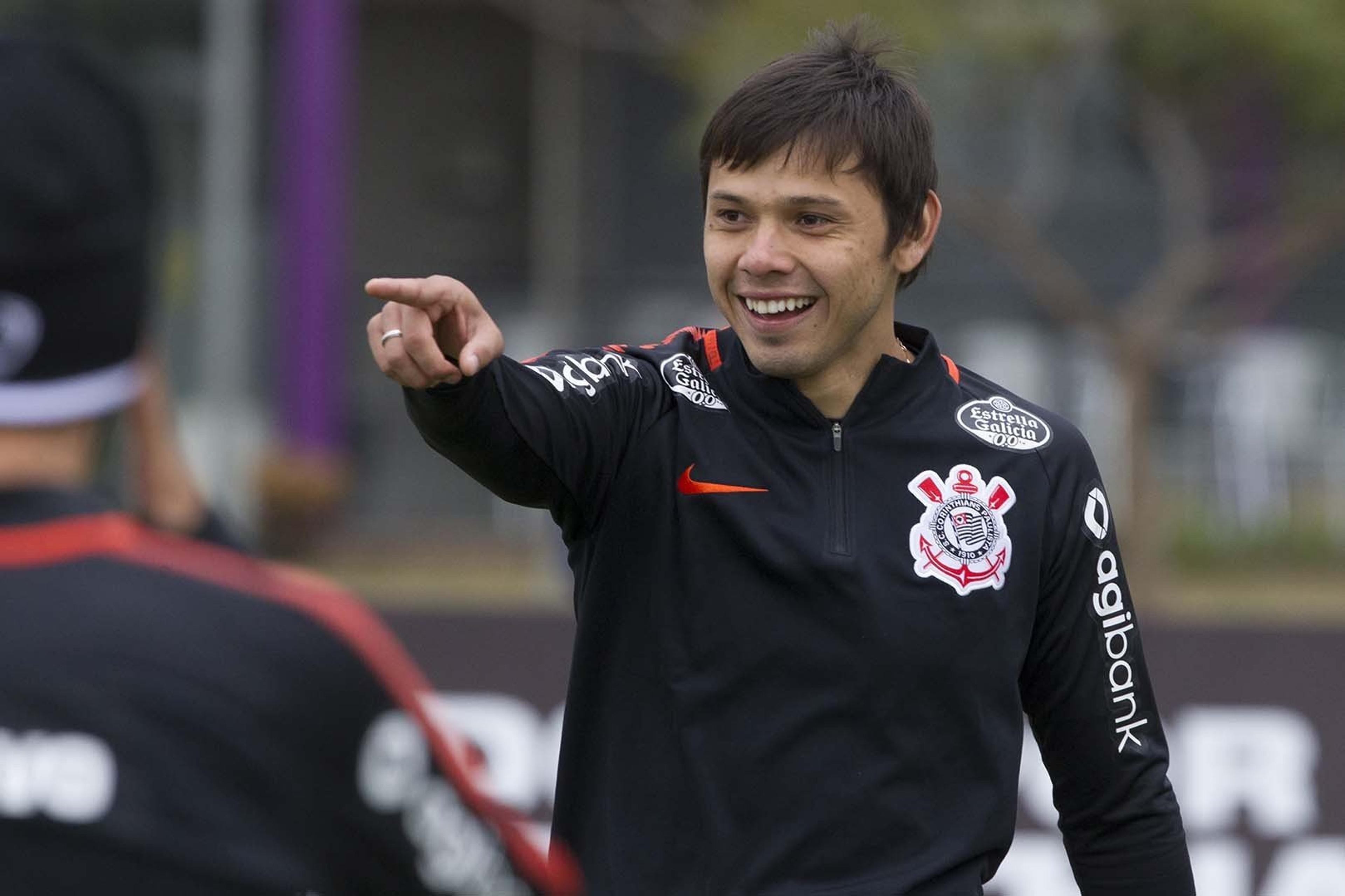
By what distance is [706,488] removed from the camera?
9.71 feet

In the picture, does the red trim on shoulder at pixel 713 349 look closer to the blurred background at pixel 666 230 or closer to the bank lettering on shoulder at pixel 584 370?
the bank lettering on shoulder at pixel 584 370

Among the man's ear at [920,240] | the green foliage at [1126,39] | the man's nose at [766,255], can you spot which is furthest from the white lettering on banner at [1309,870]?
the green foliage at [1126,39]

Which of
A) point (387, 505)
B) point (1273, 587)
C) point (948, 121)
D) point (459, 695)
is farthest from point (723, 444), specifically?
point (387, 505)

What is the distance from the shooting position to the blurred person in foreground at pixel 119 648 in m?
1.63

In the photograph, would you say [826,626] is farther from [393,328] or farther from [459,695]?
[459,695]

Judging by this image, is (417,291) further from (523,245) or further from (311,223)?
(523,245)

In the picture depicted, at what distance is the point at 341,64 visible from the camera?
1712cm

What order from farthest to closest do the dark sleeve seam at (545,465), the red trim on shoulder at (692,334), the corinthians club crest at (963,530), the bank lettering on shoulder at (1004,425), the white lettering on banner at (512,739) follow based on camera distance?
1. the white lettering on banner at (512,739)
2. the red trim on shoulder at (692,334)
3. the bank lettering on shoulder at (1004,425)
4. the corinthians club crest at (963,530)
5. the dark sleeve seam at (545,465)

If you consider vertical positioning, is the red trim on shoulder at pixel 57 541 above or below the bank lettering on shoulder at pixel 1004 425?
above

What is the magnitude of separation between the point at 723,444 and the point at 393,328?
62 cm

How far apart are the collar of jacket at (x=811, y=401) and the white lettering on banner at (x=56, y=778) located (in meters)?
1.57

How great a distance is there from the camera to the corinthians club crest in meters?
2.98

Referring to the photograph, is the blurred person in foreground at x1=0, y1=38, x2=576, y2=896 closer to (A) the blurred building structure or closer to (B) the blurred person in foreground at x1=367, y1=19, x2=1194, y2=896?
(B) the blurred person in foreground at x1=367, y1=19, x2=1194, y2=896

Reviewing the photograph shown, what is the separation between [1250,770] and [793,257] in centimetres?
373
